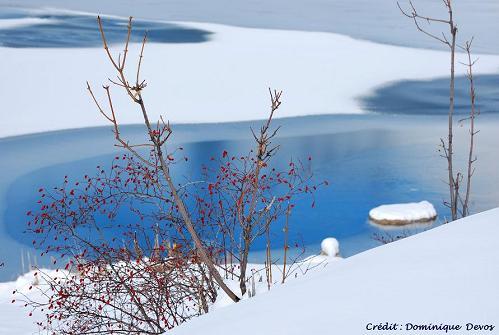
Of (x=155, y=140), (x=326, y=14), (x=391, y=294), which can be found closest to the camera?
(x=391, y=294)

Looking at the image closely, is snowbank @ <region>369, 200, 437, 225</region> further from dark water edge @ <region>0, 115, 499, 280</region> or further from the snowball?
the snowball

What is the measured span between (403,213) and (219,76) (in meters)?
8.29

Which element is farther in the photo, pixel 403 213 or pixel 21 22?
pixel 21 22

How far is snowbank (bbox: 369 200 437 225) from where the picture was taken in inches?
339

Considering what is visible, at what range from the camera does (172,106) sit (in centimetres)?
1473

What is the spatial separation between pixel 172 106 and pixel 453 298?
43.7 feet

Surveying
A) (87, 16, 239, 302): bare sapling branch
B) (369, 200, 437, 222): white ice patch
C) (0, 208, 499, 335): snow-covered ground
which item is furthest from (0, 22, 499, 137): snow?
(0, 208, 499, 335): snow-covered ground

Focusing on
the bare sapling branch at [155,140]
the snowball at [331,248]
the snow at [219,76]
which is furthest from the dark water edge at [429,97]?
the bare sapling branch at [155,140]

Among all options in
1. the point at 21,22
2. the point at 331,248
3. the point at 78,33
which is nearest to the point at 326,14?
the point at 78,33

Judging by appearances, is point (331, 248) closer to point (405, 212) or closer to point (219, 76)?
point (405, 212)

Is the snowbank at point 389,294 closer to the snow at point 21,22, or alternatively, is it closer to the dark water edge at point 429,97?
the dark water edge at point 429,97

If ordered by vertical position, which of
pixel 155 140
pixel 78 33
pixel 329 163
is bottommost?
pixel 329 163

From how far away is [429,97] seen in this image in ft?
52.1

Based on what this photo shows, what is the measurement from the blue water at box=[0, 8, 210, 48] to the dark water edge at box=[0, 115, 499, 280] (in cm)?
627
